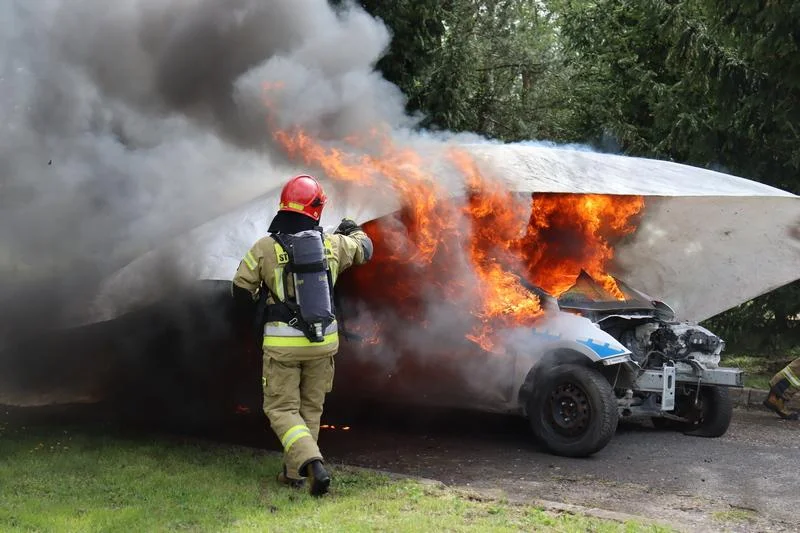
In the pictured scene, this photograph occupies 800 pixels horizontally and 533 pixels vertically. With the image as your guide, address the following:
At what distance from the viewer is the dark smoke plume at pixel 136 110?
730 cm

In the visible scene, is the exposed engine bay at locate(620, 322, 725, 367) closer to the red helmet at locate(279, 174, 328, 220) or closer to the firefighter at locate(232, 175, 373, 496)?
the firefighter at locate(232, 175, 373, 496)

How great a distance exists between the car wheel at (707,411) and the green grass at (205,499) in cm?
366

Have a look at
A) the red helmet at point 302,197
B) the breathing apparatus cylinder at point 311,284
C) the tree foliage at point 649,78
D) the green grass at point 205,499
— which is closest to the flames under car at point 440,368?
the breathing apparatus cylinder at point 311,284

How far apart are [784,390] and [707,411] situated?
5.23 feet

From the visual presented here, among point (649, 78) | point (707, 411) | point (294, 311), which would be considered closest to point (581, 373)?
point (707, 411)

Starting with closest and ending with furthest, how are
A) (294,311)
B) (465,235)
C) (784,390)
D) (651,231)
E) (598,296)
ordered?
(294,311) → (465,235) → (598,296) → (651,231) → (784,390)

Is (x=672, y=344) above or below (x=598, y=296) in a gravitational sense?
below

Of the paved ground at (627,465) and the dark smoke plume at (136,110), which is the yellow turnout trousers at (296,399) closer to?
the paved ground at (627,465)

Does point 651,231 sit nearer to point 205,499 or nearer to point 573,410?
point 573,410

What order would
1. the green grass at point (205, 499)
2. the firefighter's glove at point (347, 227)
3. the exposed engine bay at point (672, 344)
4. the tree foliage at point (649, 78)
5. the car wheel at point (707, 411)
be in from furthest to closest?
the tree foliage at point (649, 78) → the car wheel at point (707, 411) → the exposed engine bay at point (672, 344) → the firefighter's glove at point (347, 227) → the green grass at point (205, 499)

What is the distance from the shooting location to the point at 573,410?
759 centimetres

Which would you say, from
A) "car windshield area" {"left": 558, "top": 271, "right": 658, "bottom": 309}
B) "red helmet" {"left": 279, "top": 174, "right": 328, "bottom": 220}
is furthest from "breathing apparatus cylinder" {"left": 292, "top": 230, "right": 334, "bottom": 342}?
"car windshield area" {"left": 558, "top": 271, "right": 658, "bottom": 309}

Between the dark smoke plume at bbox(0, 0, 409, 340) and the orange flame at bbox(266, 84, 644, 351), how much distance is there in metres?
0.32

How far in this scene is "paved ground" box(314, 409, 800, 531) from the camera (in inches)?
237
